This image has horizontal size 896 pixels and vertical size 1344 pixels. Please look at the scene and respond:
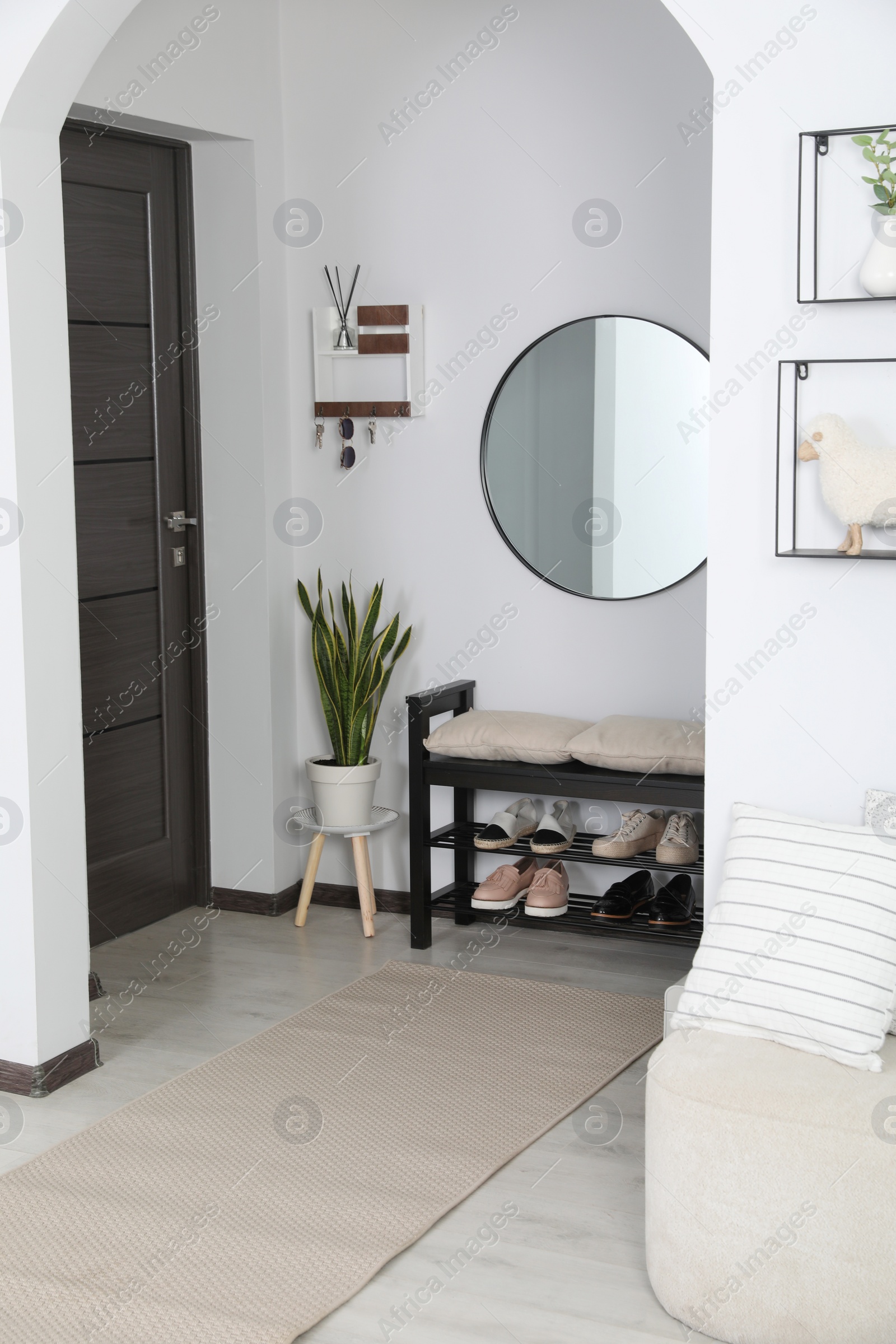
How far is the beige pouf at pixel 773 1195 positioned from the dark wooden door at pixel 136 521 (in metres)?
2.27

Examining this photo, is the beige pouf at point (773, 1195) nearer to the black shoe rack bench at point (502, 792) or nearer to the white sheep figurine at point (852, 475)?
the white sheep figurine at point (852, 475)

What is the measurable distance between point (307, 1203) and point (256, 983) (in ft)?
→ 3.99

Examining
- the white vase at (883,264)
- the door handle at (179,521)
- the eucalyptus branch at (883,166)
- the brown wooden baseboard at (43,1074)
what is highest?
the eucalyptus branch at (883,166)

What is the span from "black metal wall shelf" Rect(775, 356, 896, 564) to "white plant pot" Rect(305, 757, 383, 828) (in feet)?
6.23

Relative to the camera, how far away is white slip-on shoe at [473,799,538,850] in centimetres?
390

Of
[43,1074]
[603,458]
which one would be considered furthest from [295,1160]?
[603,458]

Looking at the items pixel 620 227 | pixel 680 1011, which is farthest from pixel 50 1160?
pixel 620 227

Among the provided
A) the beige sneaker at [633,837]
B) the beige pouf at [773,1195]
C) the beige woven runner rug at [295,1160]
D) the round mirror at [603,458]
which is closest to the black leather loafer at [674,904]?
the beige sneaker at [633,837]

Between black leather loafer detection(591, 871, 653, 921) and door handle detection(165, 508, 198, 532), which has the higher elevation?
door handle detection(165, 508, 198, 532)

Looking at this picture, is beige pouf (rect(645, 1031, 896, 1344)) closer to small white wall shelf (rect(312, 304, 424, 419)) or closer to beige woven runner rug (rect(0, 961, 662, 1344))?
beige woven runner rug (rect(0, 961, 662, 1344))

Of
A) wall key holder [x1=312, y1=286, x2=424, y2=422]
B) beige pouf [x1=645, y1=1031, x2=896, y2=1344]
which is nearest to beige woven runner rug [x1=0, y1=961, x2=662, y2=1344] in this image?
beige pouf [x1=645, y1=1031, x2=896, y2=1344]

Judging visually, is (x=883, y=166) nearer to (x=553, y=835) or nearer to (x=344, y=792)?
(x=553, y=835)

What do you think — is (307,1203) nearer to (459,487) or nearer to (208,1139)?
(208,1139)

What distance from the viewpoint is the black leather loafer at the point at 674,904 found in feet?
12.0
